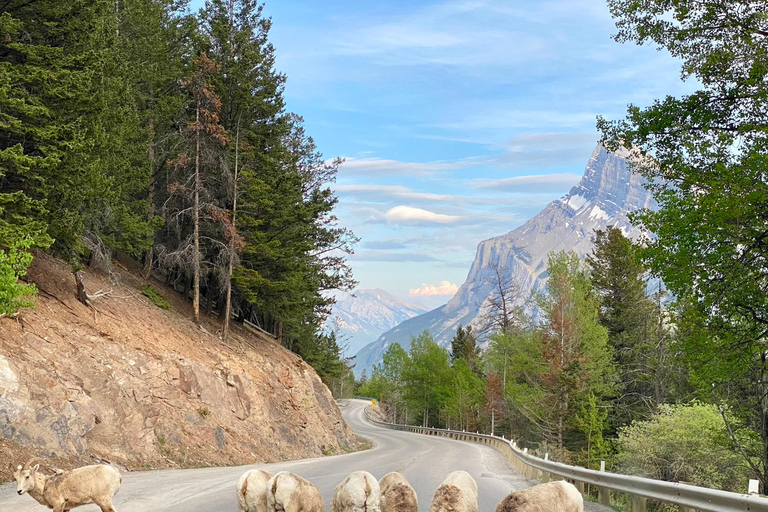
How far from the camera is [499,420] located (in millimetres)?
71938

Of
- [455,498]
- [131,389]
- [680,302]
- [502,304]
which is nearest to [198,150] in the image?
[131,389]

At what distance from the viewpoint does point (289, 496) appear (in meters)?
7.40

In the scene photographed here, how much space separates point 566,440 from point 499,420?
27.7m

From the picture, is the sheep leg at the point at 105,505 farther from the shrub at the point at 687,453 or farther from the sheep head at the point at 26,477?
the shrub at the point at 687,453

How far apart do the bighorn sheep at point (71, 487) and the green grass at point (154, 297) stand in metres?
21.1

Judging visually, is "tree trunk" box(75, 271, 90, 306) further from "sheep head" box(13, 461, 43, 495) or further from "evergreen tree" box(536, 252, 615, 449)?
"evergreen tree" box(536, 252, 615, 449)

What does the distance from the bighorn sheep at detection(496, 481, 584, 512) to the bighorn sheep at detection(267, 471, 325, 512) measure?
2.22 m

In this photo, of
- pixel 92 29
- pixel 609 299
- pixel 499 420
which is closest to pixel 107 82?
pixel 92 29

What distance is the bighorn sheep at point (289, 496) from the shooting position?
7.39 meters

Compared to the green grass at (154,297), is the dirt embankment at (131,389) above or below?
below

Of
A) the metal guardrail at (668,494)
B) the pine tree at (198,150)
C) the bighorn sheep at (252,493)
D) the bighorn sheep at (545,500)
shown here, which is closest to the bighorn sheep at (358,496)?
the bighorn sheep at (252,493)

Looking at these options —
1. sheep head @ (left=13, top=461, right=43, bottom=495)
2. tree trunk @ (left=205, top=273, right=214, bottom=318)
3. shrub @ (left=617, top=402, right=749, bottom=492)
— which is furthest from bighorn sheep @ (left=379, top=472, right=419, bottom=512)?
tree trunk @ (left=205, top=273, right=214, bottom=318)

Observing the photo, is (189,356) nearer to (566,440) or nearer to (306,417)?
(306,417)

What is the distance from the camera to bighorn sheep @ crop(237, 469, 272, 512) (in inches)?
302
